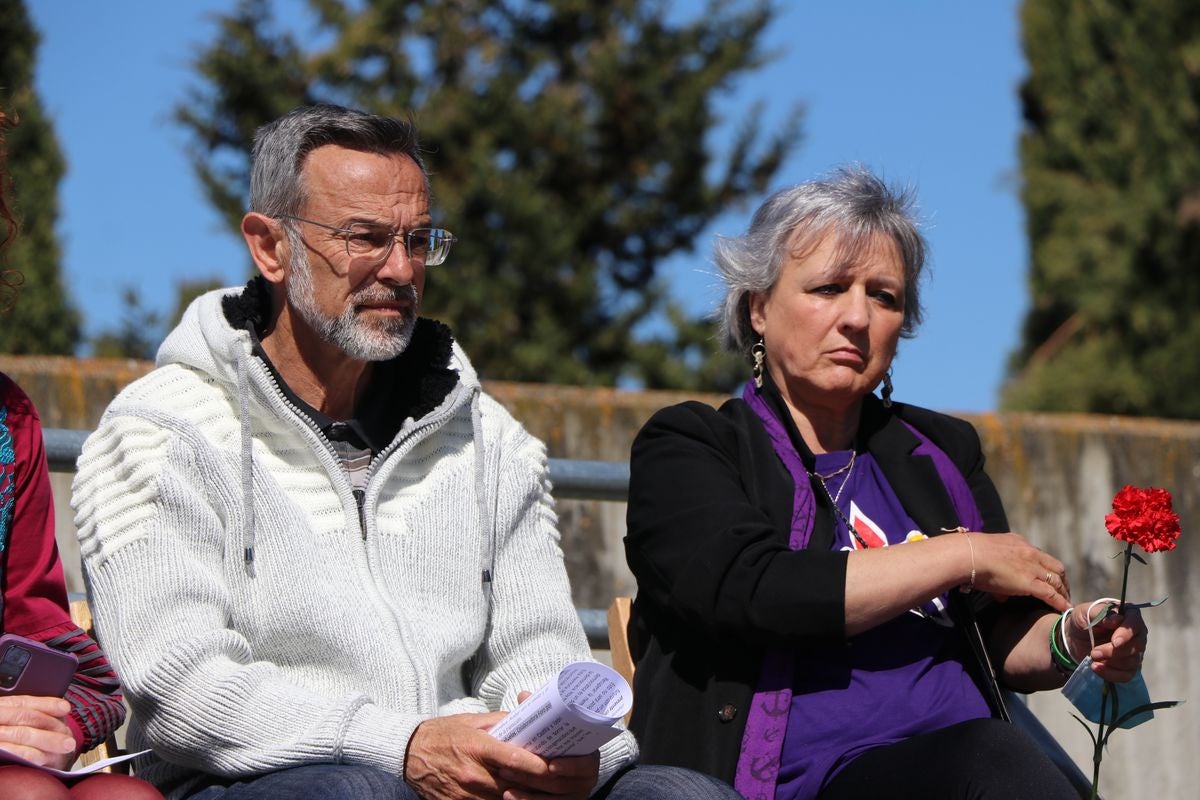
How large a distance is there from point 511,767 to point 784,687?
0.69 meters

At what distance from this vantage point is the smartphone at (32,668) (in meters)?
2.68

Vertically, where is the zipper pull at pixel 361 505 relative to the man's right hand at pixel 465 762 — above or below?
above

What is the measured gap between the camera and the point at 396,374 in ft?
11.8

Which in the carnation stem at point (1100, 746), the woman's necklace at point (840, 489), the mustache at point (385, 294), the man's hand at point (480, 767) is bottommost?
the man's hand at point (480, 767)

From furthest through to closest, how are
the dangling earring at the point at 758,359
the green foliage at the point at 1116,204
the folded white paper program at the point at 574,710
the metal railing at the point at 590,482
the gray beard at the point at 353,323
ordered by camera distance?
the green foliage at the point at 1116,204, the metal railing at the point at 590,482, the dangling earring at the point at 758,359, the gray beard at the point at 353,323, the folded white paper program at the point at 574,710

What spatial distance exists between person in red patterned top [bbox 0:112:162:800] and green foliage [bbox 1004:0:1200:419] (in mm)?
12534

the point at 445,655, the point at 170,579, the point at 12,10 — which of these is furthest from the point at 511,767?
the point at 12,10

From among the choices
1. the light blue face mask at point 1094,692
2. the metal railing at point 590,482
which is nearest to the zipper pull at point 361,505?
the metal railing at point 590,482

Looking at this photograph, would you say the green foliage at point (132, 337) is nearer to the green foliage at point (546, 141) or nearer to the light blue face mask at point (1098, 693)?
the green foliage at point (546, 141)

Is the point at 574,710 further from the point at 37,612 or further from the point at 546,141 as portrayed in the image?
the point at 546,141

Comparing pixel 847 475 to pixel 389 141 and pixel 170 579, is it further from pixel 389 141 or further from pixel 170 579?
pixel 170 579

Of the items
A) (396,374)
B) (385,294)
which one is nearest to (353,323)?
(385,294)

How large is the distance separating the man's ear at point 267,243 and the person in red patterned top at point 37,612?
53cm

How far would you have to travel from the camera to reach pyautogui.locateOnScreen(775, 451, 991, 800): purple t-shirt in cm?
328
